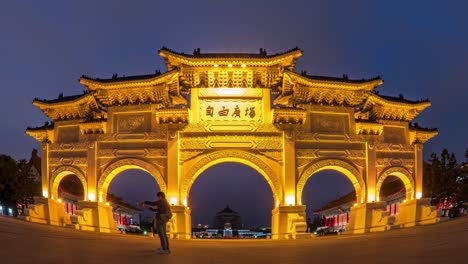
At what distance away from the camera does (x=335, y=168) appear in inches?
843

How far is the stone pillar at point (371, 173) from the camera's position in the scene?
2148 cm

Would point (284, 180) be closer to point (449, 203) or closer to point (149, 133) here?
point (149, 133)

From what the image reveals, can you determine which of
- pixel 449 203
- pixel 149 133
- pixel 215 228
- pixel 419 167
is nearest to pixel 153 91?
pixel 149 133

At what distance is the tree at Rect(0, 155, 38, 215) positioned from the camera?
95.8 feet

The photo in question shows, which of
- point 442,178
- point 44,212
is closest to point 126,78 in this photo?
point 44,212

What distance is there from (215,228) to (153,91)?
2404 centimetres

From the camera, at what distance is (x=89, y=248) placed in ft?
38.4

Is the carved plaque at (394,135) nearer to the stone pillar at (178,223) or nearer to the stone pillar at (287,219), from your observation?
the stone pillar at (287,219)

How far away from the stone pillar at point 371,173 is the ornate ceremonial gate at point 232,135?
43 millimetres

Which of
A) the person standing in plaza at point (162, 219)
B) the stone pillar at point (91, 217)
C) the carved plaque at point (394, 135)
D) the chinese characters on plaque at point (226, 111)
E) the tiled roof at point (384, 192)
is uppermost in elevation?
the chinese characters on plaque at point (226, 111)

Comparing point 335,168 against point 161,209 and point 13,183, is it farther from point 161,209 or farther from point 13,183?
point 13,183

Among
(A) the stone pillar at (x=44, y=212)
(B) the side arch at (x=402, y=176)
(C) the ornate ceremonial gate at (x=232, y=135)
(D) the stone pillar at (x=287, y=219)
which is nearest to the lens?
(D) the stone pillar at (x=287, y=219)

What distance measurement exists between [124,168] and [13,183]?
11.1m

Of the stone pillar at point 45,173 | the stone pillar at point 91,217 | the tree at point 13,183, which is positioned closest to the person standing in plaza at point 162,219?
the stone pillar at point 91,217
